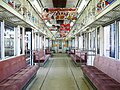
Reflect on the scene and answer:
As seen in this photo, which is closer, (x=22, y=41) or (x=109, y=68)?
(x=109, y=68)

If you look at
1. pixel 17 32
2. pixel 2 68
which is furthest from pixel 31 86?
pixel 17 32

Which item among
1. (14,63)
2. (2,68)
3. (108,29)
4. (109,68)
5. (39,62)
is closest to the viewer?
(2,68)

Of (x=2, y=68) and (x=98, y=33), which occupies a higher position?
(x=98, y=33)

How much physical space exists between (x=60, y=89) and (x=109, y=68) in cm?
145

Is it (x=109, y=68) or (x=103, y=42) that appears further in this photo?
(x=103, y=42)

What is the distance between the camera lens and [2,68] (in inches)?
153

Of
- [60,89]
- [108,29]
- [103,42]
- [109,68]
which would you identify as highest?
[108,29]

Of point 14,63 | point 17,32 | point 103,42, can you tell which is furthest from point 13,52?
point 103,42

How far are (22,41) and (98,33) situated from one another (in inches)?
139

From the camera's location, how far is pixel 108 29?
6.70 m

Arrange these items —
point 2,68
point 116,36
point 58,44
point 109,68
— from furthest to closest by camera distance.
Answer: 1. point 58,44
2. point 116,36
3. point 109,68
4. point 2,68

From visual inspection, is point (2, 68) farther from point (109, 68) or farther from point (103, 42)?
point (103, 42)

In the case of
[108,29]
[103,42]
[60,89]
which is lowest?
[60,89]

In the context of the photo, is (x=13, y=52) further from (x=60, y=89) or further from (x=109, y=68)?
(x=109, y=68)
